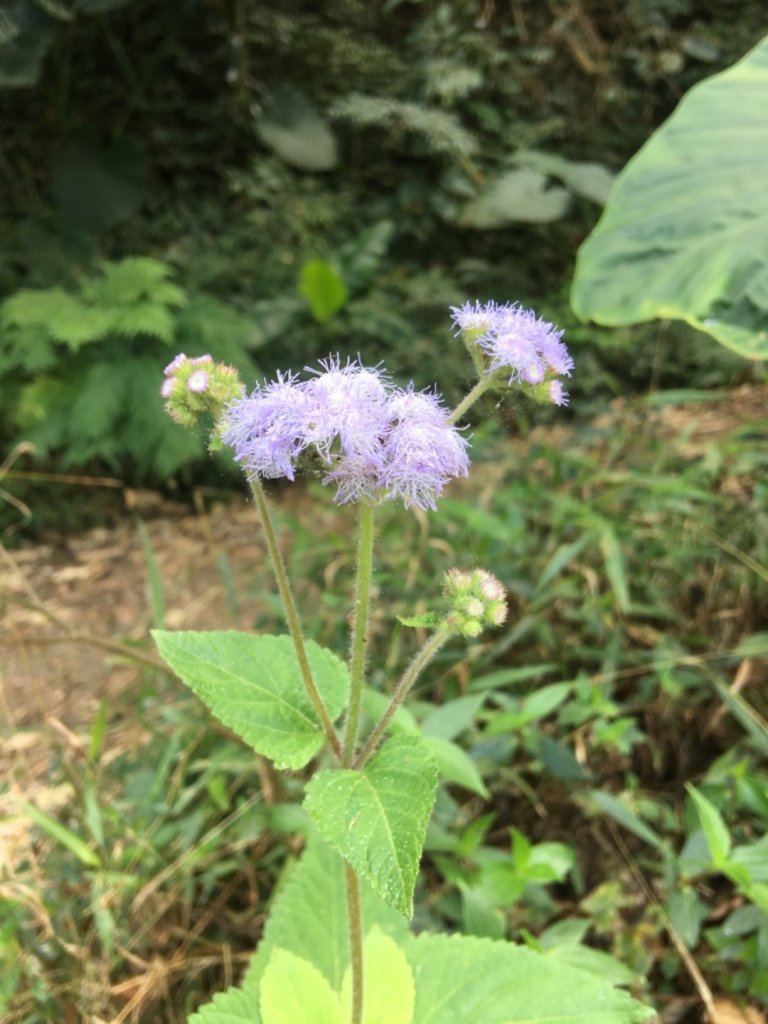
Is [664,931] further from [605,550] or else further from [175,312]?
[175,312]

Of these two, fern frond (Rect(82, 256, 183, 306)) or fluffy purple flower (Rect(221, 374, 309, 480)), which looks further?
fern frond (Rect(82, 256, 183, 306))

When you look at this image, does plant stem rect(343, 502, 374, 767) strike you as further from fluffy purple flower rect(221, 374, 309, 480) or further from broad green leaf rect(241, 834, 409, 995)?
broad green leaf rect(241, 834, 409, 995)

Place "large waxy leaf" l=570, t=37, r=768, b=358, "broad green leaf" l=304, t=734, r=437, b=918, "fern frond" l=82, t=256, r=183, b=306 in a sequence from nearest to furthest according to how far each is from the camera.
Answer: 1. "broad green leaf" l=304, t=734, r=437, b=918
2. "large waxy leaf" l=570, t=37, r=768, b=358
3. "fern frond" l=82, t=256, r=183, b=306

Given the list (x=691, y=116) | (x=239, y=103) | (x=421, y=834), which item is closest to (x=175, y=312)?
(x=239, y=103)

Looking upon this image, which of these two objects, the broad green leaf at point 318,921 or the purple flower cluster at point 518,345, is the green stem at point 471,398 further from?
the broad green leaf at point 318,921

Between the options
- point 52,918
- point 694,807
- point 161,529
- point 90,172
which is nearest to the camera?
point 52,918

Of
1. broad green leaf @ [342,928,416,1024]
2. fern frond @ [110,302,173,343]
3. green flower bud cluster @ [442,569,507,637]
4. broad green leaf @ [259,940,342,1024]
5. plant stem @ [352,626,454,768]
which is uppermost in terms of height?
green flower bud cluster @ [442,569,507,637]

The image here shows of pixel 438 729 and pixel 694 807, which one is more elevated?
pixel 438 729

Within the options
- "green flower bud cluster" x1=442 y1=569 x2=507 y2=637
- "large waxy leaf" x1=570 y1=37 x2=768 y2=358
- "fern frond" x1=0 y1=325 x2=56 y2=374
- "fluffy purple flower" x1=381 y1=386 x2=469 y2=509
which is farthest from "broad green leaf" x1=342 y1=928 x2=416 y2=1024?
"fern frond" x1=0 y1=325 x2=56 y2=374

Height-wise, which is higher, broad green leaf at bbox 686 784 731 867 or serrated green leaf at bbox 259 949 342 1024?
serrated green leaf at bbox 259 949 342 1024
